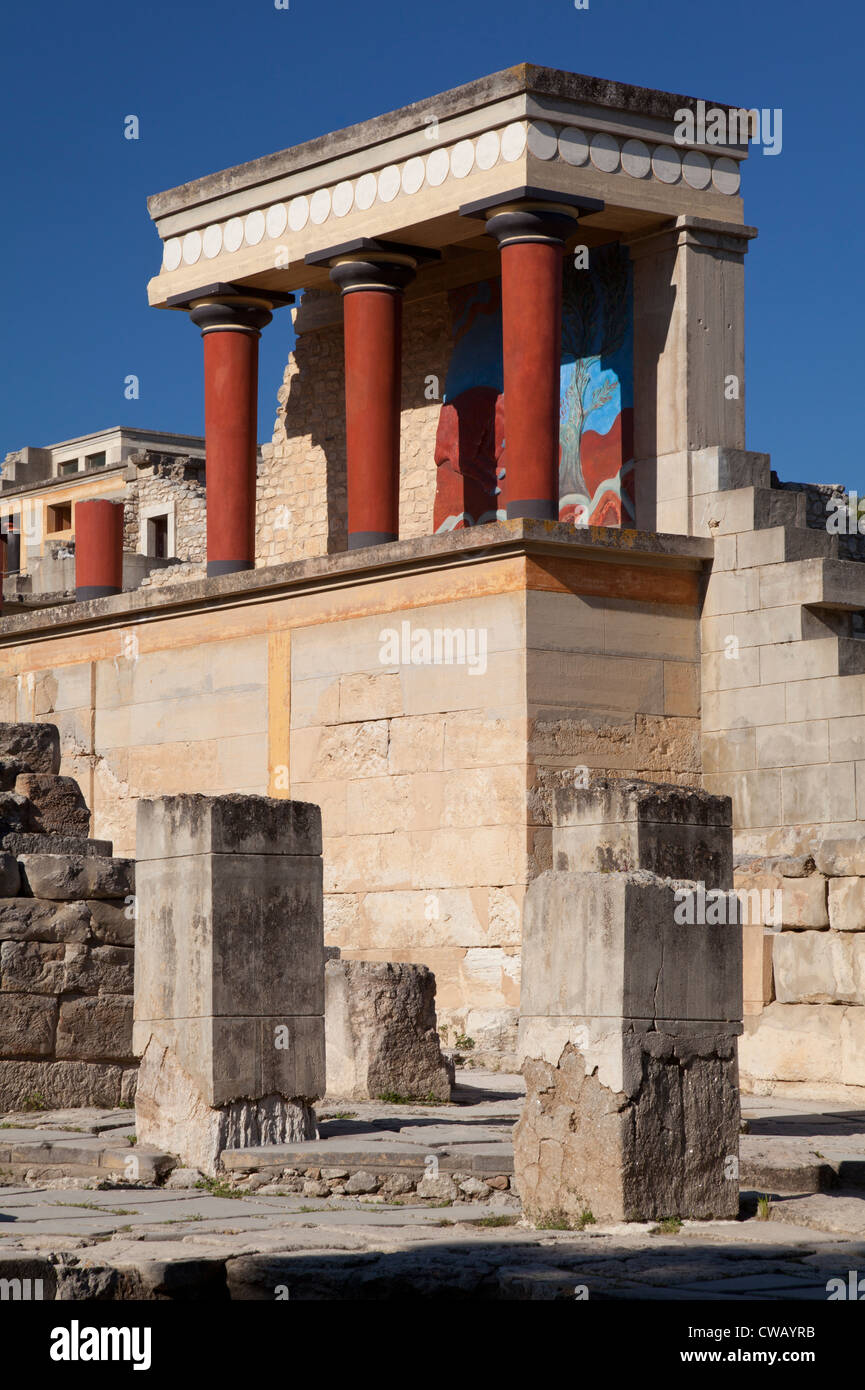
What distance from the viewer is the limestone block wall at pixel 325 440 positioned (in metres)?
21.3

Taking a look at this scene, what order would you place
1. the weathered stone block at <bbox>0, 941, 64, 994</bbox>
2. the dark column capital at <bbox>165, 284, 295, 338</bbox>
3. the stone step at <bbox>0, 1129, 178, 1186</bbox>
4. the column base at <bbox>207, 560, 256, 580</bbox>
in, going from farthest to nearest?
1. the dark column capital at <bbox>165, 284, 295, 338</bbox>
2. the column base at <bbox>207, 560, 256, 580</bbox>
3. the weathered stone block at <bbox>0, 941, 64, 994</bbox>
4. the stone step at <bbox>0, 1129, 178, 1186</bbox>

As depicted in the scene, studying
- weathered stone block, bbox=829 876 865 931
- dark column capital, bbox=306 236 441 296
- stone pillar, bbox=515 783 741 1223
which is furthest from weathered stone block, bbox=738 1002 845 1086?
dark column capital, bbox=306 236 441 296

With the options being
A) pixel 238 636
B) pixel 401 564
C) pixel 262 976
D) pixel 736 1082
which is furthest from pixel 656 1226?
pixel 238 636

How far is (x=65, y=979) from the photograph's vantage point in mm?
11883

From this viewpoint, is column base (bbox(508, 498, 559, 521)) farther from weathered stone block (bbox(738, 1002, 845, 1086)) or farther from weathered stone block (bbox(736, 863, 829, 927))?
weathered stone block (bbox(738, 1002, 845, 1086))

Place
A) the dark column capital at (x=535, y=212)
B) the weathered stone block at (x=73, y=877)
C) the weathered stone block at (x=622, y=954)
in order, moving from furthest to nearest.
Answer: the dark column capital at (x=535, y=212)
the weathered stone block at (x=73, y=877)
the weathered stone block at (x=622, y=954)

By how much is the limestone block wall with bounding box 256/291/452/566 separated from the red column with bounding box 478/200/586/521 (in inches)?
135

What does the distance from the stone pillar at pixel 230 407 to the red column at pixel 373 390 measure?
173cm

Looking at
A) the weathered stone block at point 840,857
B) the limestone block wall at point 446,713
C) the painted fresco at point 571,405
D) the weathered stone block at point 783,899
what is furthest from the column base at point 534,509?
the weathered stone block at point 840,857

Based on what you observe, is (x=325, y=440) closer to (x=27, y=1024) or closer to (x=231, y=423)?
(x=231, y=423)

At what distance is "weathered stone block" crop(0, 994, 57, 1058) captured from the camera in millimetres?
11586

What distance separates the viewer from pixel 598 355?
1909 centimetres

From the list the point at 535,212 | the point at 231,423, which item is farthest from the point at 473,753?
the point at 231,423

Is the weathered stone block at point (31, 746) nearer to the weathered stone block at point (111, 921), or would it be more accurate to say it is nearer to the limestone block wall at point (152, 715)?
the weathered stone block at point (111, 921)
